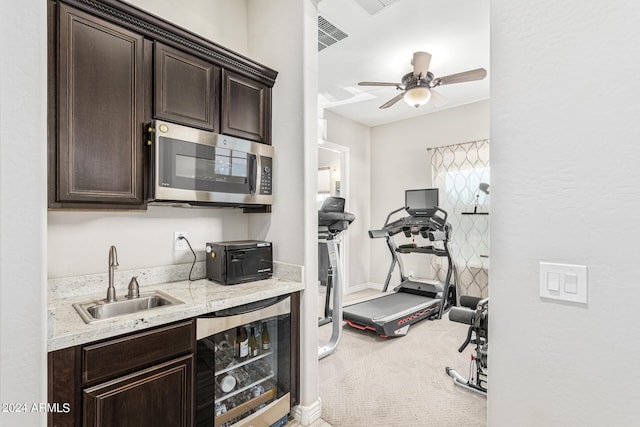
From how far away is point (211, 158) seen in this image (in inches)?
73.4

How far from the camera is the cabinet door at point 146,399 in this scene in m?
1.19

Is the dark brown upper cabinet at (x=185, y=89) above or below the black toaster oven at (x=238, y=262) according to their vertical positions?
above

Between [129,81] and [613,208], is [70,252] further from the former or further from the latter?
[613,208]

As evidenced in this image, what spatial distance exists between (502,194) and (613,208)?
300mm

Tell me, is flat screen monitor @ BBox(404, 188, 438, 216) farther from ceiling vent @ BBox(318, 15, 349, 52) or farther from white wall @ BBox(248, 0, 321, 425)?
white wall @ BBox(248, 0, 321, 425)

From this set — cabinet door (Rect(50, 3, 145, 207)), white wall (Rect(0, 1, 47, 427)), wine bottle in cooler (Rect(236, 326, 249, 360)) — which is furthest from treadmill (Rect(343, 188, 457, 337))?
white wall (Rect(0, 1, 47, 427))

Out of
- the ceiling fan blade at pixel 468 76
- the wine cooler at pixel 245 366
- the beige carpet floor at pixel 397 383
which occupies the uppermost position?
the ceiling fan blade at pixel 468 76

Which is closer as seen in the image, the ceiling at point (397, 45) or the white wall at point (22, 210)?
the white wall at point (22, 210)

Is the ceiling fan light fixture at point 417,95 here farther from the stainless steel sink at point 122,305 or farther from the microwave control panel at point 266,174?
the stainless steel sink at point 122,305

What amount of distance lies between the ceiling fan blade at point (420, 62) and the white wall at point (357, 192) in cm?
192

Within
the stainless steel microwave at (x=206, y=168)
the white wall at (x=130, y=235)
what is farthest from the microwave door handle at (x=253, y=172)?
the white wall at (x=130, y=235)

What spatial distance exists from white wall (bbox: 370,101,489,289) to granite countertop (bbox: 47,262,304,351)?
3.52 m

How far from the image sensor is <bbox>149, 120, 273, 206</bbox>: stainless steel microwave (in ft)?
5.40

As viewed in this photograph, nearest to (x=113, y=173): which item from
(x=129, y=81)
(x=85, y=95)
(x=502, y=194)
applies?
(x=85, y=95)
